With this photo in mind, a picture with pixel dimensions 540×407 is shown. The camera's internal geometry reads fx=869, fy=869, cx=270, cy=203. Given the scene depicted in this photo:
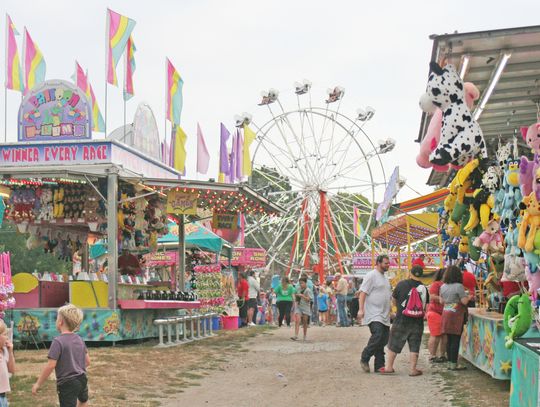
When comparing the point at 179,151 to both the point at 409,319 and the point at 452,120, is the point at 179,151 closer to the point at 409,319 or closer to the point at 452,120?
the point at 409,319

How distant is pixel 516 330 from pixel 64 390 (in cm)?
405

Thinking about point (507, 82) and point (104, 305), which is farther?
point (104, 305)

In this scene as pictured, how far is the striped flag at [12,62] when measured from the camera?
17047 mm

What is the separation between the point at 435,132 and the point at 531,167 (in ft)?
8.34

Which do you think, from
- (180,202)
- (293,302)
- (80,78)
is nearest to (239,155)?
(293,302)

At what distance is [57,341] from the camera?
6555mm

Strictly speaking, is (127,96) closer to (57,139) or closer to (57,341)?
(57,139)

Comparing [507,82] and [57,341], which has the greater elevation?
[507,82]

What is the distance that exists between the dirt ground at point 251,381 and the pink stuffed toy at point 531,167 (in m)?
2.27

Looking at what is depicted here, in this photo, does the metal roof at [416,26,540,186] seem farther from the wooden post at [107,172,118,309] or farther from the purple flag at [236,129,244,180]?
the purple flag at [236,129,244,180]

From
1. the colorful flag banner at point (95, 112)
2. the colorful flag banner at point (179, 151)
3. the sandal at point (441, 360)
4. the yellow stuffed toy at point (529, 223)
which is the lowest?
the sandal at point (441, 360)

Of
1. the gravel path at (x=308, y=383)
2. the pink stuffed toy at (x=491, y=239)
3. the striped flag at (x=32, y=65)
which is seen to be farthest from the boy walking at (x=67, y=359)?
the striped flag at (x=32, y=65)

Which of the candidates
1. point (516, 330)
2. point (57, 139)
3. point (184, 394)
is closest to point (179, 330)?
A: point (57, 139)

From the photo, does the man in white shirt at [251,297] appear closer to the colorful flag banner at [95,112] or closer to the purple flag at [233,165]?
the purple flag at [233,165]
